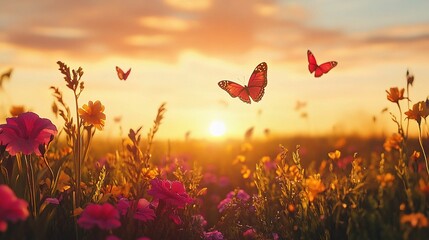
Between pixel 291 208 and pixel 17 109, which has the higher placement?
pixel 17 109

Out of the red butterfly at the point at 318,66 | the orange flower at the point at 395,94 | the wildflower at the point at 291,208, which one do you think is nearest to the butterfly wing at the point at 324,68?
the red butterfly at the point at 318,66

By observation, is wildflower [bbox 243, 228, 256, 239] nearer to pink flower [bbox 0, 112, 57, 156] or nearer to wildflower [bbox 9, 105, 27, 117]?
pink flower [bbox 0, 112, 57, 156]

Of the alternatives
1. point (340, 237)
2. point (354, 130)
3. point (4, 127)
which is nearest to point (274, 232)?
point (340, 237)

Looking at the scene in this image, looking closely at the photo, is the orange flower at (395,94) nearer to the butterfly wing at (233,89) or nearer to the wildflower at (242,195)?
the butterfly wing at (233,89)

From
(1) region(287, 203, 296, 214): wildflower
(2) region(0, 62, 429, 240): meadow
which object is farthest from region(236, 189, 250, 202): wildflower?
(1) region(287, 203, 296, 214): wildflower

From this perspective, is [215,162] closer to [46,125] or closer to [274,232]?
[274,232]

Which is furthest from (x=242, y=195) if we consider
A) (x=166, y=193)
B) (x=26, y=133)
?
(x=26, y=133)

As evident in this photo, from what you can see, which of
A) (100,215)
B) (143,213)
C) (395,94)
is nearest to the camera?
(100,215)

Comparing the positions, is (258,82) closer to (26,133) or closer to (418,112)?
(418,112)
